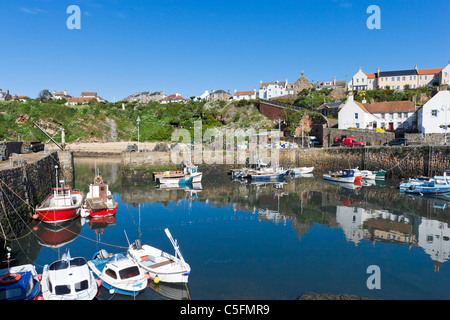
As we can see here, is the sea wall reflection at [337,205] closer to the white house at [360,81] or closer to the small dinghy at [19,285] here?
the small dinghy at [19,285]

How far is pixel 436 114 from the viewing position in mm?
40062

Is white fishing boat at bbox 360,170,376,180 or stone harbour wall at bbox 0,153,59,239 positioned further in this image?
white fishing boat at bbox 360,170,376,180

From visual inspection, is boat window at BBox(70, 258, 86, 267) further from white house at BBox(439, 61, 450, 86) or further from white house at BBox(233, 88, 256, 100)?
white house at BBox(233, 88, 256, 100)

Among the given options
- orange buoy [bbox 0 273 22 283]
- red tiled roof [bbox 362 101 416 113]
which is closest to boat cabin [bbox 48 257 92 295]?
orange buoy [bbox 0 273 22 283]

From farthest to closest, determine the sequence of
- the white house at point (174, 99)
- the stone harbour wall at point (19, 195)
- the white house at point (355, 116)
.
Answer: the white house at point (174, 99)
the white house at point (355, 116)
the stone harbour wall at point (19, 195)

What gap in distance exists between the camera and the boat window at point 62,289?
30.0 feet

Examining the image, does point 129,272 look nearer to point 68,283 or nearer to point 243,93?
point 68,283

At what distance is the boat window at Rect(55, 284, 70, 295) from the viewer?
9133mm

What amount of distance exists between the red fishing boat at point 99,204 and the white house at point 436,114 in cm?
3899

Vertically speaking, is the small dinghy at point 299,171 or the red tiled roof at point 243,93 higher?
the red tiled roof at point 243,93

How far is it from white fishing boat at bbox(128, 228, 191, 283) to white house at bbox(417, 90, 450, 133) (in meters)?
40.3

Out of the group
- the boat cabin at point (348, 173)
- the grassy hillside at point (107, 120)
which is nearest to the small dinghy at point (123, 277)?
the boat cabin at point (348, 173)

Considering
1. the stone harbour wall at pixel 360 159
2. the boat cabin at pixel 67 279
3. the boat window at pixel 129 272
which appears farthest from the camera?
the stone harbour wall at pixel 360 159
